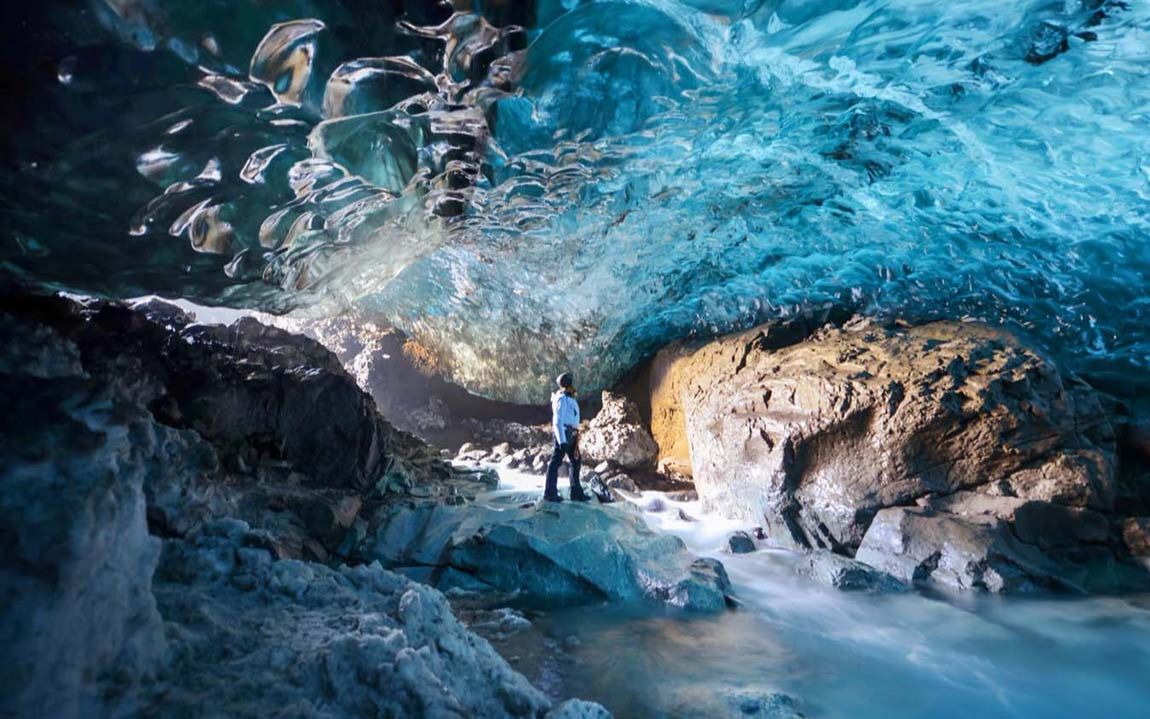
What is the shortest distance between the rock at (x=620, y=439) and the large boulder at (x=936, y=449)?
370 cm

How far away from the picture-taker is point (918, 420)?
6.30 meters

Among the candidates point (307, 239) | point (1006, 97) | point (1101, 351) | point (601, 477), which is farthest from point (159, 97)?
point (1101, 351)

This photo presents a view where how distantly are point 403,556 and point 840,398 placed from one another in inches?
222

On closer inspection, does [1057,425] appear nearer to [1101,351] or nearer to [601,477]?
[1101,351]

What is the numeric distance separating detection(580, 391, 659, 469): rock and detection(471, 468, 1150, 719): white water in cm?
582

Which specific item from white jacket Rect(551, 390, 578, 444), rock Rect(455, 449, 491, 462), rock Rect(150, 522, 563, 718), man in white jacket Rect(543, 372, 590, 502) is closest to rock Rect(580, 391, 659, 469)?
rock Rect(455, 449, 491, 462)

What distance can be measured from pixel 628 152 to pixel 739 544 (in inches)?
195

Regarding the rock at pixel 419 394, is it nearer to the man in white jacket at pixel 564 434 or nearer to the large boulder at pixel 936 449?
the man in white jacket at pixel 564 434

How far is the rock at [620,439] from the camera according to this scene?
11367 millimetres

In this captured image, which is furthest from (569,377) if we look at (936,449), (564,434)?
(936,449)

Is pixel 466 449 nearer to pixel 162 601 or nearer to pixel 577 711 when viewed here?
pixel 162 601

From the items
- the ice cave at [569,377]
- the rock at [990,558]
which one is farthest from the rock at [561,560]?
the rock at [990,558]

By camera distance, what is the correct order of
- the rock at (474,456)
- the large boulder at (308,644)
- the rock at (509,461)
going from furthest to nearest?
the rock at (474,456), the rock at (509,461), the large boulder at (308,644)

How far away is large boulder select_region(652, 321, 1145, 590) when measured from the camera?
577 cm
